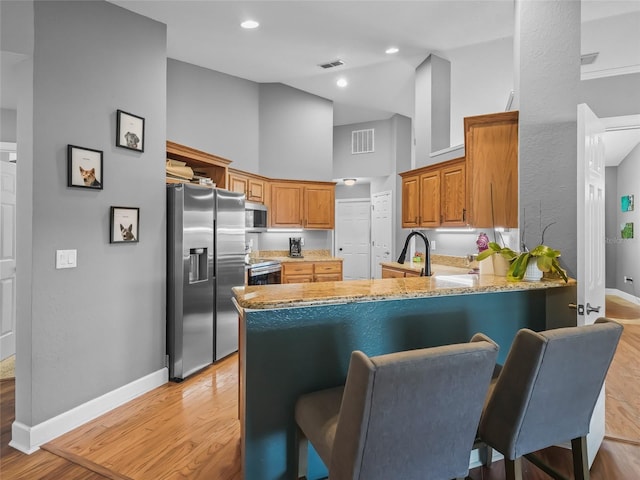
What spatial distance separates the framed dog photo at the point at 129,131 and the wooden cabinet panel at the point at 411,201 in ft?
10.9

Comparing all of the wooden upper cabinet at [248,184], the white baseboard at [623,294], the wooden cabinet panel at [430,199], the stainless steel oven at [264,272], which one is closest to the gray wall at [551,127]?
the wooden cabinet panel at [430,199]

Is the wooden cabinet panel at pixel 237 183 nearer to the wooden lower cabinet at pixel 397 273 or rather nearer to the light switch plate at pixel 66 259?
the light switch plate at pixel 66 259

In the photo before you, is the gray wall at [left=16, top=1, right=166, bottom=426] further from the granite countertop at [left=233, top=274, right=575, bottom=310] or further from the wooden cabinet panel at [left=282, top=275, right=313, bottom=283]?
the wooden cabinet panel at [left=282, top=275, right=313, bottom=283]

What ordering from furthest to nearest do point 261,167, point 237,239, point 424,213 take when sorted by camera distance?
point 261,167 < point 424,213 < point 237,239

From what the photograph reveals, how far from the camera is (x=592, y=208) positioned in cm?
207

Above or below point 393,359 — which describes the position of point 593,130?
above

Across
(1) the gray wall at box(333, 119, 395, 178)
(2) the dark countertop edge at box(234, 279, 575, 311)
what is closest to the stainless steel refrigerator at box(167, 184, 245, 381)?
(2) the dark countertop edge at box(234, 279, 575, 311)

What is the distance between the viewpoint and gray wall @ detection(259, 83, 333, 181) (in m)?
5.62

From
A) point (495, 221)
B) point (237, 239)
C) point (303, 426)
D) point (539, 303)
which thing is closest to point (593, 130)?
point (495, 221)

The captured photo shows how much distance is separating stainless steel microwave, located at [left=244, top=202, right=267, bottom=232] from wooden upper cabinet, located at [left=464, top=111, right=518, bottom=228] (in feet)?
10.0

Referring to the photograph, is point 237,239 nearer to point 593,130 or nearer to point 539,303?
point 539,303

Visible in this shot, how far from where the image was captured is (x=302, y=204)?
18.9 ft

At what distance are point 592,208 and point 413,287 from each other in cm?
123

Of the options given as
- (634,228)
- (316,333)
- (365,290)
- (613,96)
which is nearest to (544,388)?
(365,290)
